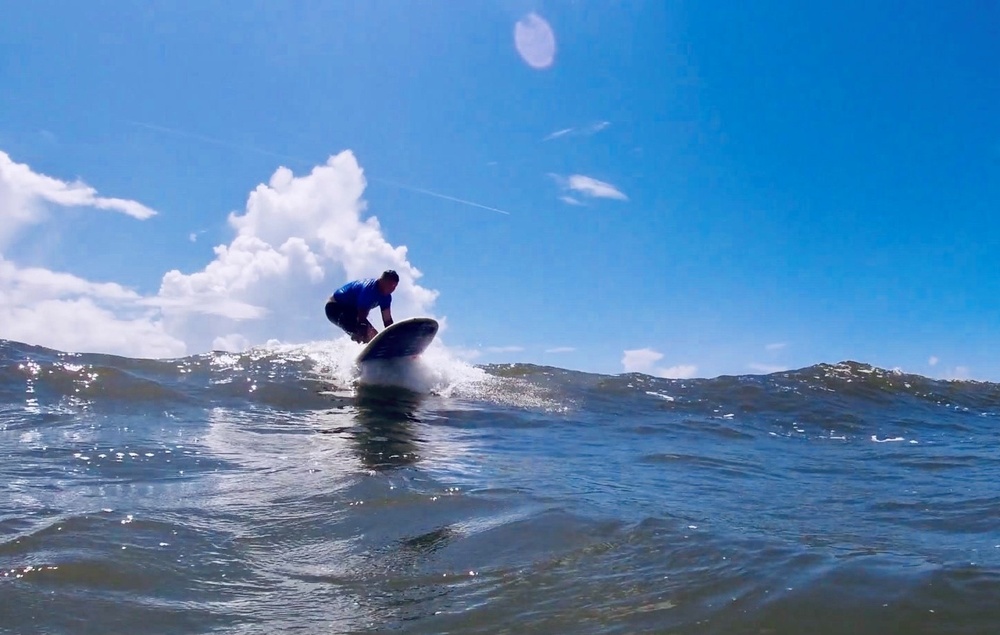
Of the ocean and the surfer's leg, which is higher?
the surfer's leg

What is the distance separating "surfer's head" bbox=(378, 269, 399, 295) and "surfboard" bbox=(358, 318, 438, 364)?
33.6 inches

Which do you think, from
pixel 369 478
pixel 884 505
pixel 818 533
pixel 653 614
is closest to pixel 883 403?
pixel 884 505

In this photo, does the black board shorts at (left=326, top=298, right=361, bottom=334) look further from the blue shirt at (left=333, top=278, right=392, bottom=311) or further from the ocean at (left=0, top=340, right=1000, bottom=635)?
the ocean at (left=0, top=340, right=1000, bottom=635)

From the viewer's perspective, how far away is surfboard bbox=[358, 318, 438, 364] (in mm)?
12039

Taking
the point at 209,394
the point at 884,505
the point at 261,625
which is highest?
the point at 209,394

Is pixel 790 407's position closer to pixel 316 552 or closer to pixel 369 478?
pixel 369 478

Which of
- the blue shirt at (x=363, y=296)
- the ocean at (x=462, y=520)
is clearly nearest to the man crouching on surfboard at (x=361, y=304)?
the blue shirt at (x=363, y=296)

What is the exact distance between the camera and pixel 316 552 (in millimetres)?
4285

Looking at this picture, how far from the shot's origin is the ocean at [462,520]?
10.8 feet

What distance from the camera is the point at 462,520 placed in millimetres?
4895

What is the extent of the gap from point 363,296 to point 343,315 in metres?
0.79

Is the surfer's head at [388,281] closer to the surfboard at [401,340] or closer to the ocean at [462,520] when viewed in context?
the surfboard at [401,340]

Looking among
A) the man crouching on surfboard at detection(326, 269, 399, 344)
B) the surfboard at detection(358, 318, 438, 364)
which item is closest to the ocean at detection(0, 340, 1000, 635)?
the surfboard at detection(358, 318, 438, 364)

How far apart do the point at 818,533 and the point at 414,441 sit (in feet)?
15.4
